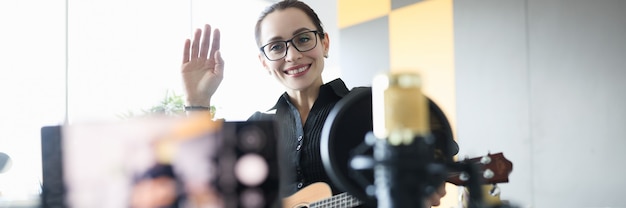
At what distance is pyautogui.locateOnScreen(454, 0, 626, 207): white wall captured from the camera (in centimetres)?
213

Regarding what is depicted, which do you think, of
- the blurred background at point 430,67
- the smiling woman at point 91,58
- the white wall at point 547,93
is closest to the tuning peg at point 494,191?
the blurred background at point 430,67

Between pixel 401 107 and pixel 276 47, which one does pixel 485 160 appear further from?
pixel 276 47

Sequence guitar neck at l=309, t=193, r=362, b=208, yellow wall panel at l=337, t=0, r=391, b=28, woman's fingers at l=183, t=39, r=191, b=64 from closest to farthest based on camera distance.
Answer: guitar neck at l=309, t=193, r=362, b=208 → woman's fingers at l=183, t=39, r=191, b=64 → yellow wall panel at l=337, t=0, r=391, b=28

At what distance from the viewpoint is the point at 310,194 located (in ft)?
3.90

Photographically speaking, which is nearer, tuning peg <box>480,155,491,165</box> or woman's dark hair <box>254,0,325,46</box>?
tuning peg <box>480,155,491,165</box>

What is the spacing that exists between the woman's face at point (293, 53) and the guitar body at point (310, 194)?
0.98ft

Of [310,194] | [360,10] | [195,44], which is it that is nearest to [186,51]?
[195,44]

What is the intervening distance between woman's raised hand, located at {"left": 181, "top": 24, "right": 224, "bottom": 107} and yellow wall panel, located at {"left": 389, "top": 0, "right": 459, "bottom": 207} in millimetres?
1795

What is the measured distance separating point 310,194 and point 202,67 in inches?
14.6

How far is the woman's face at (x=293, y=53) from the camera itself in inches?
51.1

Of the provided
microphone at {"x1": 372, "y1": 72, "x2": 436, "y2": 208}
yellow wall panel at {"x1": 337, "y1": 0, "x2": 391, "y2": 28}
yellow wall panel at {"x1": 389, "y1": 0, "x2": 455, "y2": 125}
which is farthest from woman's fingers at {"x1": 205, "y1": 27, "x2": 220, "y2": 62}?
yellow wall panel at {"x1": 337, "y1": 0, "x2": 391, "y2": 28}

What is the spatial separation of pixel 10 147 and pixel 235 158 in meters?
3.11

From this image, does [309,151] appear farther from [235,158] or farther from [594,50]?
[594,50]

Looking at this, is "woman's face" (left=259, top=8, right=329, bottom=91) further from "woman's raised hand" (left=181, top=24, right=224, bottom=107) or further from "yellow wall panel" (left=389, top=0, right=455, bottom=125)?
"yellow wall panel" (left=389, top=0, right=455, bottom=125)
